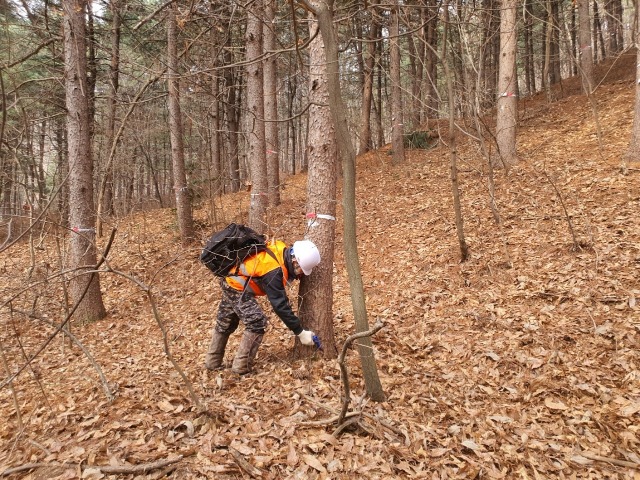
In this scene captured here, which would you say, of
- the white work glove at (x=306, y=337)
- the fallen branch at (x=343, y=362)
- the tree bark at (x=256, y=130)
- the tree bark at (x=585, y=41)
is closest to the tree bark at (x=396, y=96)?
the tree bark at (x=256, y=130)

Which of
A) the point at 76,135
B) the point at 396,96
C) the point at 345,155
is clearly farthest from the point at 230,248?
the point at 396,96

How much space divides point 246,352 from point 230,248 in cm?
118

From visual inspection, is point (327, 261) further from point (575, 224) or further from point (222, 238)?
point (575, 224)

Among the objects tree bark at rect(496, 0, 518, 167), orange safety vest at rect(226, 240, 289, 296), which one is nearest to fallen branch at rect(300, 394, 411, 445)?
orange safety vest at rect(226, 240, 289, 296)

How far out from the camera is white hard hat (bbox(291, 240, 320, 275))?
3.85 metres

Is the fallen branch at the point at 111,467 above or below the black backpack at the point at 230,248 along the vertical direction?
below

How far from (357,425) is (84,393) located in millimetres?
3042

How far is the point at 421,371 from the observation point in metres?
4.16

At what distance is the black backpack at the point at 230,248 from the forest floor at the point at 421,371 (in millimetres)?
245

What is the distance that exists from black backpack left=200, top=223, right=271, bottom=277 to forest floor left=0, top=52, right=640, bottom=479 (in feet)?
0.80

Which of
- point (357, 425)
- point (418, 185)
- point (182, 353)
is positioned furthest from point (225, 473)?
point (418, 185)

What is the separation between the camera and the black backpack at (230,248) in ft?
12.5

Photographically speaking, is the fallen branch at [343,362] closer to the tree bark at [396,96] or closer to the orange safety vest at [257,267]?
the orange safety vest at [257,267]

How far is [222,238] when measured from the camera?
3816 mm
